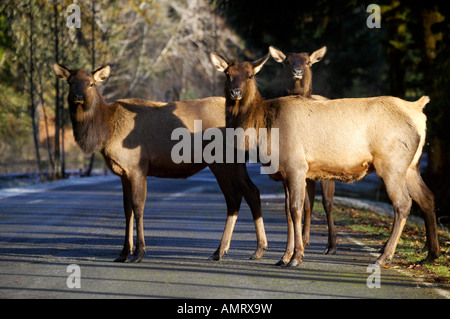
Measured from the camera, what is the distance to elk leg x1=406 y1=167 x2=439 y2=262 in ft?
31.7

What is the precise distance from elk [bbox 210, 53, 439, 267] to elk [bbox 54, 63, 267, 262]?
0.79m

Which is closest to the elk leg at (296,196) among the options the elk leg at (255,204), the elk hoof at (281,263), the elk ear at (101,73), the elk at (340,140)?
the elk at (340,140)

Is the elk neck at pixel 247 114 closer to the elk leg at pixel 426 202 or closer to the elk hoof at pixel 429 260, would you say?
the elk leg at pixel 426 202

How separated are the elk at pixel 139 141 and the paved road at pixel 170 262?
0.76 metres

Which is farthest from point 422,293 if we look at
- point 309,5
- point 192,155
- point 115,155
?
point 309,5

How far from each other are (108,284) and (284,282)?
1.97 m

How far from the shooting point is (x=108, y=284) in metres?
7.92

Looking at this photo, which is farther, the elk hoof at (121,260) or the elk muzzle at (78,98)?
the elk muzzle at (78,98)

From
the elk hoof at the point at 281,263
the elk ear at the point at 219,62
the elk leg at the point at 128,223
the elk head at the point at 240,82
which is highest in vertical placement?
the elk ear at the point at 219,62

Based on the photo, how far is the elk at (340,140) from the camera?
946cm

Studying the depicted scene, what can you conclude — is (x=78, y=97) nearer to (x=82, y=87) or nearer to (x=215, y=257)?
(x=82, y=87)

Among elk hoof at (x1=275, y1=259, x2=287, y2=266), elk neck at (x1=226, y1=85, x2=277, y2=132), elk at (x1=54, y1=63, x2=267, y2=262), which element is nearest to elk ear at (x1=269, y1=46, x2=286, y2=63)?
elk at (x1=54, y1=63, x2=267, y2=262)

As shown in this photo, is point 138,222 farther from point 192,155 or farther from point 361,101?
point 361,101

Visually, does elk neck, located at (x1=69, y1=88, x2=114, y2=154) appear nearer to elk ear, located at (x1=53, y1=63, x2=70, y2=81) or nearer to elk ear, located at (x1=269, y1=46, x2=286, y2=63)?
elk ear, located at (x1=53, y1=63, x2=70, y2=81)
